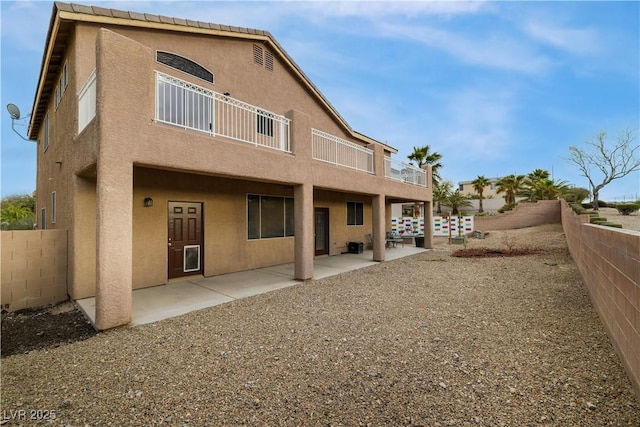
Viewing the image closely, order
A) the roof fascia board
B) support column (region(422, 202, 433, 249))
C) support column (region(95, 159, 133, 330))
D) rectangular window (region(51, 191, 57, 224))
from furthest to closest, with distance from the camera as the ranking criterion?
support column (region(422, 202, 433, 249)) < rectangular window (region(51, 191, 57, 224)) < the roof fascia board < support column (region(95, 159, 133, 330))

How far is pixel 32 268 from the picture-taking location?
618 centimetres

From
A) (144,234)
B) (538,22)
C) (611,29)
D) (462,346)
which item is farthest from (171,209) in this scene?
(611,29)

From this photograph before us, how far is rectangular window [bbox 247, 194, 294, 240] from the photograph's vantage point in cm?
949

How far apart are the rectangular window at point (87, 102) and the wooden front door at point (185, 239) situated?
8.47ft

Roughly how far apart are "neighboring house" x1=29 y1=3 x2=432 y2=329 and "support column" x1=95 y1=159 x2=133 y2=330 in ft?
0.05

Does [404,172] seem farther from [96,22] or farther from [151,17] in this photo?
[96,22]

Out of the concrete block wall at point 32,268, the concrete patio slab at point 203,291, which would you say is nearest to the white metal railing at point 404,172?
the concrete patio slab at point 203,291

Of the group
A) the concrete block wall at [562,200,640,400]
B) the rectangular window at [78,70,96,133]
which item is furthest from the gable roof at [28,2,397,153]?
the concrete block wall at [562,200,640,400]

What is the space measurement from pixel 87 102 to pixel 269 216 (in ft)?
18.7

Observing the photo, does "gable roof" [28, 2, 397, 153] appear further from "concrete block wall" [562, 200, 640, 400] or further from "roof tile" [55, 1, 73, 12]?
"concrete block wall" [562, 200, 640, 400]

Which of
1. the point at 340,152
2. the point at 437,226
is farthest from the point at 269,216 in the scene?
the point at 437,226

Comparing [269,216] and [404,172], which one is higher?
[404,172]

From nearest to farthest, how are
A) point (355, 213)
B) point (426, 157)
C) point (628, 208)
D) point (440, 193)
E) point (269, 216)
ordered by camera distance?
point (269, 216) < point (355, 213) < point (628, 208) < point (426, 157) < point (440, 193)

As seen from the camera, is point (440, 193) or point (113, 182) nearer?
point (113, 182)
